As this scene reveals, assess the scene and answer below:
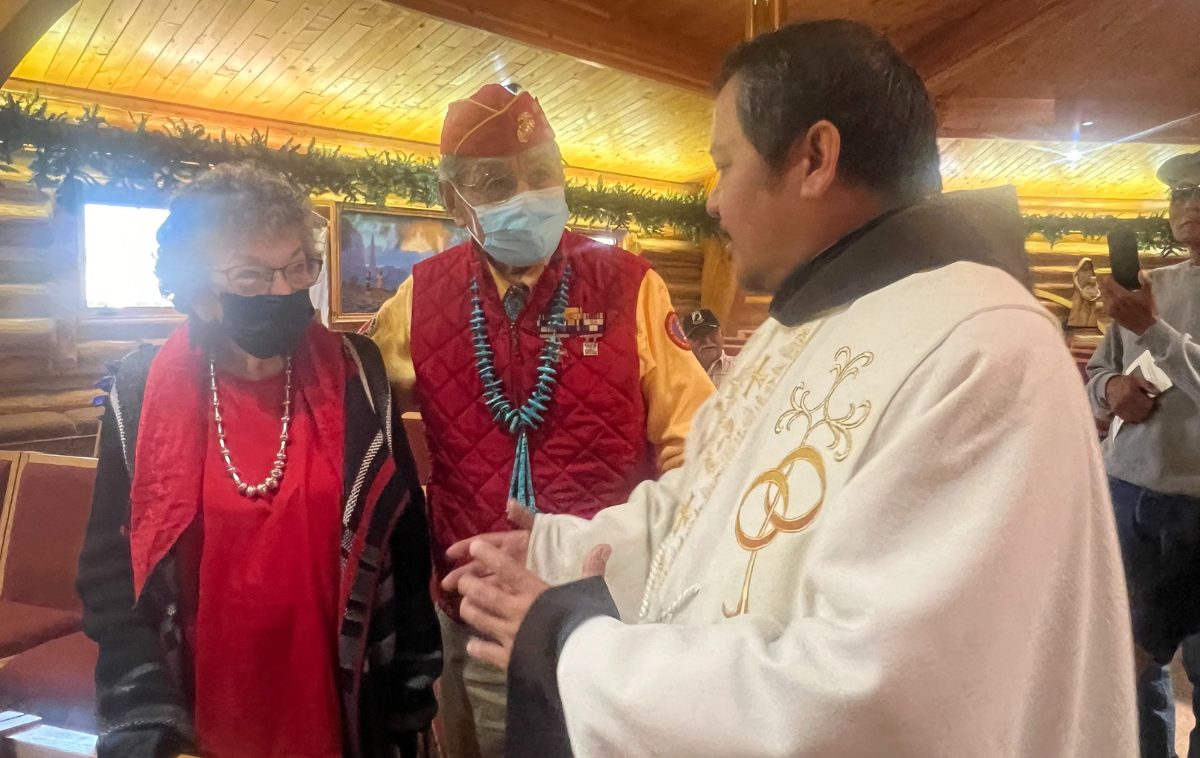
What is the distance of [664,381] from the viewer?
154cm

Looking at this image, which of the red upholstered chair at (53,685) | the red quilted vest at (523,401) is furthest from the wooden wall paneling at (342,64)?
the red upholstered chair at (53,685)

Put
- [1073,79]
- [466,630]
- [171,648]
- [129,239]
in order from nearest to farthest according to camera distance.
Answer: [171,648] < [466,630] < [1073,79] < [129,239]

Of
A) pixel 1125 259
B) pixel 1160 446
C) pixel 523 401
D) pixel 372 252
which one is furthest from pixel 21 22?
pixel 1160 446

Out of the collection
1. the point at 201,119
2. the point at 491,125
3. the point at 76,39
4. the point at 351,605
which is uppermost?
the point at 76,39

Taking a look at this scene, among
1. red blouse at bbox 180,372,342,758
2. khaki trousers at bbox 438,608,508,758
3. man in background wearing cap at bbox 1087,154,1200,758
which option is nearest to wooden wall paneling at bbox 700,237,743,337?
man in background wearing cap at bbox 1087,154,1200,758

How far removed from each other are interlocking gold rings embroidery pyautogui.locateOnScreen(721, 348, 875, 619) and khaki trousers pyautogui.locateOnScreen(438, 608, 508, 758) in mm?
936

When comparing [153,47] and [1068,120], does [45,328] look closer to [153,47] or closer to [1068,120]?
[153,47]

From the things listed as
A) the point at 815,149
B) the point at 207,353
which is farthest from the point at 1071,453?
the point at 207,353

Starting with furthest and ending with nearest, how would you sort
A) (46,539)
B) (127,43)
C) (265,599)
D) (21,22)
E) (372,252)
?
(372,252) < (127,43) < (46,539) < (21,22) < (265,599)

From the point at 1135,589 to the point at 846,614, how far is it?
220cm

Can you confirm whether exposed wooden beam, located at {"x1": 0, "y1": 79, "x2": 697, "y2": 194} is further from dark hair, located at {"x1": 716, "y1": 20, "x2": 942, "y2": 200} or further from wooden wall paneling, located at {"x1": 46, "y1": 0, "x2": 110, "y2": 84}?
dark hair, located at {"x1": 716, "y1": 20, "x2": 942, "y2": 200}

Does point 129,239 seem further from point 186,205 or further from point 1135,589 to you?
point 1135,589

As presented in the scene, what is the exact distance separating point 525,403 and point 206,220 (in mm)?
680

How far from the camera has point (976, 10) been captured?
3508 millimetres
